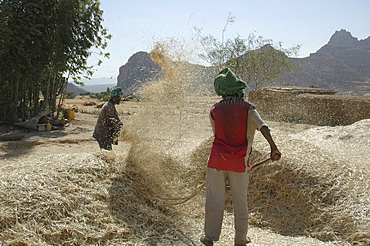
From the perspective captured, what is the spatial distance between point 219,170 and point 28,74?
334 inches

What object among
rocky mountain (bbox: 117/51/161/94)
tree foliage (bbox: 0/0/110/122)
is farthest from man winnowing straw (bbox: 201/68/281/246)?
tree foliage (bbox: 0/0/110/122)

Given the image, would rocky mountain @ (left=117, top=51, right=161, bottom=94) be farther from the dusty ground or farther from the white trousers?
the white trousers

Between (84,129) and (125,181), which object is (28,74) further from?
(125,181)

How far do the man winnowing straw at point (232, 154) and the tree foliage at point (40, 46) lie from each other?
778 cm

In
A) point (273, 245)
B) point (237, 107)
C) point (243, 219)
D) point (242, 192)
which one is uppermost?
point (237, 107)

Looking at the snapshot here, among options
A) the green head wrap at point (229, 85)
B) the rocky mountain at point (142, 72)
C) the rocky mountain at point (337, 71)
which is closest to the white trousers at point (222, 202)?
the green head wrap at point (229, 85)

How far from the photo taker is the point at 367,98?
11250 millimetres

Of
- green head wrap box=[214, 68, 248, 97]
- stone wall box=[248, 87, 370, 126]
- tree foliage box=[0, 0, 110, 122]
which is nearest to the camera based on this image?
green head wrap box=[214, 68, 248, 97]

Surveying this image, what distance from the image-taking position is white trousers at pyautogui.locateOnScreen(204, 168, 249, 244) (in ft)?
8.15

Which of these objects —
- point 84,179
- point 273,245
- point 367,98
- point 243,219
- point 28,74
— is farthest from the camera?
point 367,98

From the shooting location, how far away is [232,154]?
2486mm

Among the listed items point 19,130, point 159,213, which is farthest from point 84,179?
point 19,130

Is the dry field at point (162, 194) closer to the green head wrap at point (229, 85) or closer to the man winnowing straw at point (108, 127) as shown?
the man winnowing straw at point (108, 127)

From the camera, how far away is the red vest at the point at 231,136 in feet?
8.13
